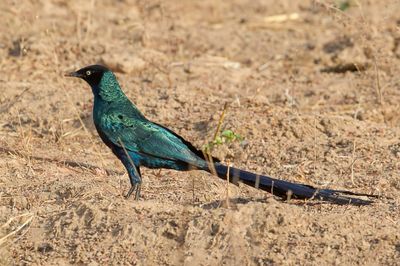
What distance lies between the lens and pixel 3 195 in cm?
730

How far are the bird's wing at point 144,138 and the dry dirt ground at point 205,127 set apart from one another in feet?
1.03

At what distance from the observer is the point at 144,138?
744 cm

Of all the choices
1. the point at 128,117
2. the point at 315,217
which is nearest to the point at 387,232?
the point at 315,217

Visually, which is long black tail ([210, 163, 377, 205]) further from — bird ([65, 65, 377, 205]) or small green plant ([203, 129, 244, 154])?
small green plant ([203, 129, 244, 154])

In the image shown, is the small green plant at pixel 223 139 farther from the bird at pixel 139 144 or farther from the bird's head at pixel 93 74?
the bird's head at pixel 93 74

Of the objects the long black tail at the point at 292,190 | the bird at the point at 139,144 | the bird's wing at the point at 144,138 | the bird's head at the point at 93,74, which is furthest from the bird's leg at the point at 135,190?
the bird's head at the point at 93,74

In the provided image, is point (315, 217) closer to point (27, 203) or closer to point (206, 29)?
point (27, 203)

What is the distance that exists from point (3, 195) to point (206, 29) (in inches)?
242

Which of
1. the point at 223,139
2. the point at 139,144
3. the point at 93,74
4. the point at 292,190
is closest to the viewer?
the point at 292,190

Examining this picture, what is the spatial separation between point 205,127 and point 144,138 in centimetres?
184

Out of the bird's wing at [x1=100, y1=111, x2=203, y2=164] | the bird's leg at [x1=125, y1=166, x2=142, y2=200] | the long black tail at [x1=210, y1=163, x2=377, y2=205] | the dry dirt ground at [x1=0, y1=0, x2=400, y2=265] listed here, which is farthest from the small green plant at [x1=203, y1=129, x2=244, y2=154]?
the long black tail at [x1=210, y1=163, x2=377, y2=205]

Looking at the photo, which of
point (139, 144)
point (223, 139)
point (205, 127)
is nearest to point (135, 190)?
point (139, 144)

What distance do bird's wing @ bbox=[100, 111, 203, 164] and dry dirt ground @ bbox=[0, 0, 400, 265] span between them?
315 mm

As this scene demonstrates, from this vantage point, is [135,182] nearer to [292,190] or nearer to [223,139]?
[292,190]
